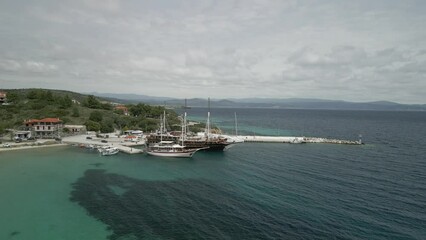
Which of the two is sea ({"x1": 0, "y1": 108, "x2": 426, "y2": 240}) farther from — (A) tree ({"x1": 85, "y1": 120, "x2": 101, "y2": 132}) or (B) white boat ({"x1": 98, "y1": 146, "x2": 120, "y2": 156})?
(A) tree ({"x1": 85, "y1": 120, "x2": 101, "y2": 132})

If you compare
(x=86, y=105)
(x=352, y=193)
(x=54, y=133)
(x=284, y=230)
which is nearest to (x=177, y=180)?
(x=284, y=230)

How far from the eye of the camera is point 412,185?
48.9 meters

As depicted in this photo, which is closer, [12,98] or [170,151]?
[170,151]

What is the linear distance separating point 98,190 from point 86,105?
107334mm

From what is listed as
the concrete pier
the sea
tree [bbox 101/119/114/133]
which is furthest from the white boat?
tree [bbox 101/119/114/133]

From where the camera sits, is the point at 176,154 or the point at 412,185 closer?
the point at 412,185

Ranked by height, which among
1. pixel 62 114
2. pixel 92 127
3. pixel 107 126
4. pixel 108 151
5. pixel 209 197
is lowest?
pixel 209 197

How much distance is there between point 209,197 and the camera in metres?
42.2

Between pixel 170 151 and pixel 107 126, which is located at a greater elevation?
pixel 107 126

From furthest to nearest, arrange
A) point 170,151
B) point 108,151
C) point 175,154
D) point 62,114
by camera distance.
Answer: point 62,114 < point 170,151 < point 108,151 < point 175,154

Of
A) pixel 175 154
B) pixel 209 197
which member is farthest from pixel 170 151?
pixel 209 197

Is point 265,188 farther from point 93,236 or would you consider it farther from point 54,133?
point 54,133

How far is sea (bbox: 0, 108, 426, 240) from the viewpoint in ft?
106

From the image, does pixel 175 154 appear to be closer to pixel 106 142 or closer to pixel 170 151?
pixel 170 151
